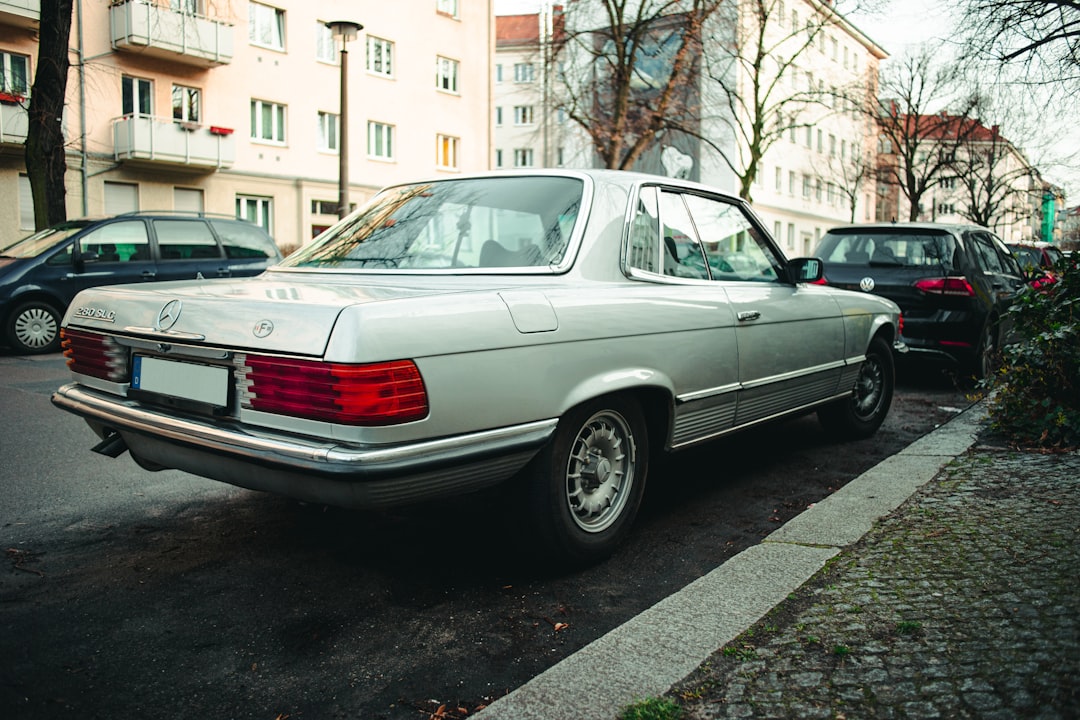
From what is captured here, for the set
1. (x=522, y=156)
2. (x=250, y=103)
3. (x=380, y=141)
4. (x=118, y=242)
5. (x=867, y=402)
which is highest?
(x=522, y=156)

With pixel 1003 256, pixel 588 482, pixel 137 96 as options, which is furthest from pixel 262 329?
pixel 137 96

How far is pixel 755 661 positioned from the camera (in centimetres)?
264

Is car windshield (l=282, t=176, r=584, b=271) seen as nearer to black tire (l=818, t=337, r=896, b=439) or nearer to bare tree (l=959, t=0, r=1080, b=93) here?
black tire (l=818, t=337, r=896, b=439)

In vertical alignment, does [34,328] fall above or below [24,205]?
below

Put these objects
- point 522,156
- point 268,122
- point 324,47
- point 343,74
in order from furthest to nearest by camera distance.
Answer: point 522,156 → point 324,47 → point 268,122 → point 343,74

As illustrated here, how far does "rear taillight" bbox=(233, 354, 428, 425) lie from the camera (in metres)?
2.83

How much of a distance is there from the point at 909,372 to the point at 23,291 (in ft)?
36.7

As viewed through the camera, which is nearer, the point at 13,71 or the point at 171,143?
the point at 13,71

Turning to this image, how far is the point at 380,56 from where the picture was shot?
3412 cm

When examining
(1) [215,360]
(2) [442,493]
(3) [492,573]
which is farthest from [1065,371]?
(1) [215,360]

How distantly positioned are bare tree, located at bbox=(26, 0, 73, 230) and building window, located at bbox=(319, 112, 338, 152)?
1761 centimetres

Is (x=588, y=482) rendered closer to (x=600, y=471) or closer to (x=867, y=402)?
(x=600, y=471)

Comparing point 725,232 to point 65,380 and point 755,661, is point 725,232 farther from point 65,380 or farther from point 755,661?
point 65,380

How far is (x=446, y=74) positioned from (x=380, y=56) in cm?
370
